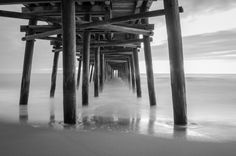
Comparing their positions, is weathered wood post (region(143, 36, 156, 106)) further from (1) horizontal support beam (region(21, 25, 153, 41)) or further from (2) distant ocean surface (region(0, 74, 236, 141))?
(1) horizontal support beam (region(21, 25, 153, 41))

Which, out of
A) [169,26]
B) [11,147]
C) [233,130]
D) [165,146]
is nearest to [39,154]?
[11,147]

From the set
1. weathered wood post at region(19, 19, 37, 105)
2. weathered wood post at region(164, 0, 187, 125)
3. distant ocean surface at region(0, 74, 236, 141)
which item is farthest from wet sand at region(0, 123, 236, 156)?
weathered wood post at region(19, 19, 37, 105)

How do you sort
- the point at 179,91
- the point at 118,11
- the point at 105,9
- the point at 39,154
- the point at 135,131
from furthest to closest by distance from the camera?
the point at 118,11 < the point at 105,9 < the point at 179,91 < the point at 135,131 < the point at 39,154

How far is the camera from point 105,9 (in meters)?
4.64

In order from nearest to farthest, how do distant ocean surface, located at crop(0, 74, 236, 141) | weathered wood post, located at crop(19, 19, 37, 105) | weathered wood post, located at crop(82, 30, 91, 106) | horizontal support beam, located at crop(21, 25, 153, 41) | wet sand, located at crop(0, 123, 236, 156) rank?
wet sand, located at crop(0, 123, 236, 156) → distant ocean surface, located at crop(0, 74, 236, 141) → horizontal support beam, located at crop(21, 25, 153, 41) → weathered wood post, located at crop(19, 19, 37, 105) → weathered wood post, located at crop(82, 30, 91, 106)

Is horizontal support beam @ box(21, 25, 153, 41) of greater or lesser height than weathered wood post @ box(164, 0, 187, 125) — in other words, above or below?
above

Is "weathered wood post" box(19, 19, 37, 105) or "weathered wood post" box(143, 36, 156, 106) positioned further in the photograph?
"weathered wood post" box(143, 36, 156, 106)

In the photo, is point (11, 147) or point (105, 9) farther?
point (105, 9)

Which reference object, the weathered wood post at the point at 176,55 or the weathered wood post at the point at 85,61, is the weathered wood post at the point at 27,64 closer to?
the weathered wood post at the point at 85,61

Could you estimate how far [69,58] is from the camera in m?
3.05

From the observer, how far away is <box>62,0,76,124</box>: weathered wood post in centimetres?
305

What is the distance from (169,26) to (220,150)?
181 centimetres

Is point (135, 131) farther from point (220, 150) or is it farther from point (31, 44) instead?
point (31, 44)

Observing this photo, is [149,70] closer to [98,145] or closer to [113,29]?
[113,29]
